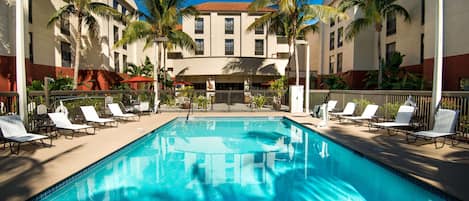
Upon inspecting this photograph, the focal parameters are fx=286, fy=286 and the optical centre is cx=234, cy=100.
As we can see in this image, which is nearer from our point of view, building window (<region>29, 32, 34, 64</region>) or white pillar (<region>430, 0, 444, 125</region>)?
white pillar (<region>430, 0, 444, 125</region>)

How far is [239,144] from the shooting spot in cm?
938

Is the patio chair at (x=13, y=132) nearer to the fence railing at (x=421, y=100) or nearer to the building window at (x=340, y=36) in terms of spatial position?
the fence railing at (x=421, y=100)

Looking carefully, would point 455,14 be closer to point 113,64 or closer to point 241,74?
point 241,74

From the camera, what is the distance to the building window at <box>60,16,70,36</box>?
1952 cm

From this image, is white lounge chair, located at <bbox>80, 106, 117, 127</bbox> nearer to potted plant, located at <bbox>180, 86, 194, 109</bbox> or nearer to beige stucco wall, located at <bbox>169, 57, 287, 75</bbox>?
potted plant, located at <bbox>180, 86, 194, 109</bbox>

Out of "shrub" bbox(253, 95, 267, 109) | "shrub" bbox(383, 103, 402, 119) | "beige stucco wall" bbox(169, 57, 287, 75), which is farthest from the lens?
"beige stucco wall" bbox(169, 57, 287, 75)

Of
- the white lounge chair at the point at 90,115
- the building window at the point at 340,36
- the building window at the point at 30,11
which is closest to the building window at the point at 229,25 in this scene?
the building window at the point at 340,36

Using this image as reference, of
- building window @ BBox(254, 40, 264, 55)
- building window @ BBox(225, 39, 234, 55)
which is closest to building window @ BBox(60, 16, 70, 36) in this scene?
building window @ BBox(225, 39, 234, 55)

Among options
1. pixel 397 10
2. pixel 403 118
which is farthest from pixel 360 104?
pixel 397 10

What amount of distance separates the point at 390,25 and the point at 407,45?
2780 millimetres

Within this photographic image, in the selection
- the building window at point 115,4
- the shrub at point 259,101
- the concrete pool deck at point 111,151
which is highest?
the building window at point 115,4

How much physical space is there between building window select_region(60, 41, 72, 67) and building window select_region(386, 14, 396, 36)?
2292cm

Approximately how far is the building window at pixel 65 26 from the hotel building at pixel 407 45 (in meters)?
20.5

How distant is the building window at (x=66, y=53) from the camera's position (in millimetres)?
19823
